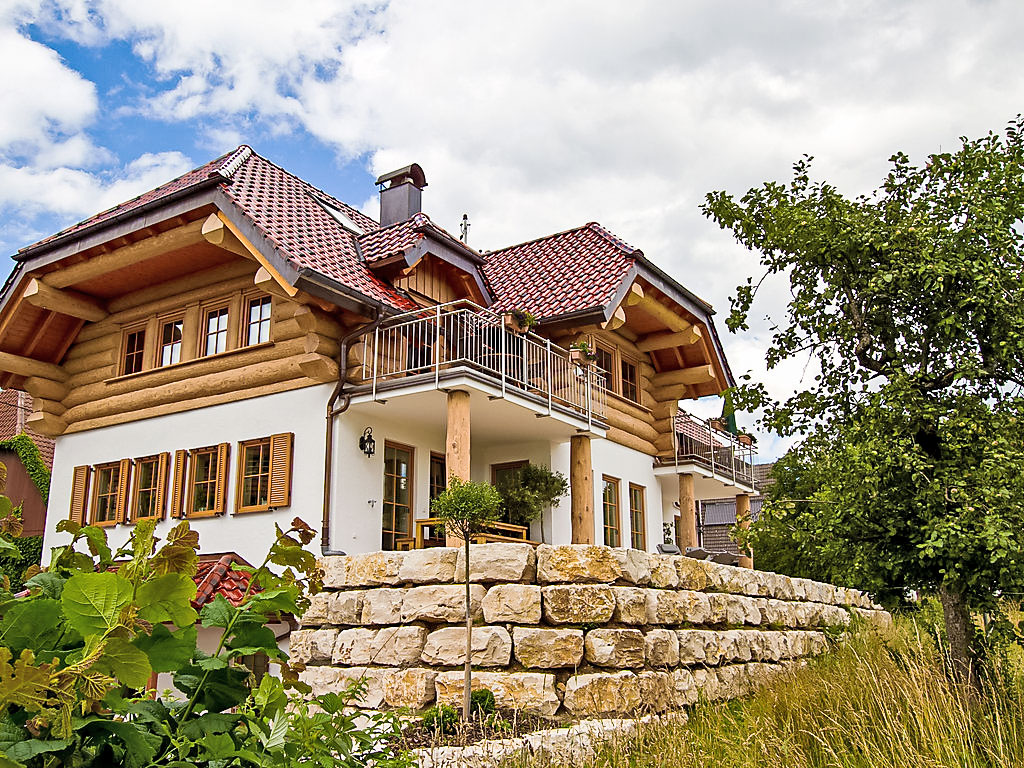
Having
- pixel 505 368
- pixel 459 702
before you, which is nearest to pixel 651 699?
pixel 459 702

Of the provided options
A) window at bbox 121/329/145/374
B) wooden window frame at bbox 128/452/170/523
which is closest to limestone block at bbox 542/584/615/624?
wooden window frame at bbox 128/452/170/523

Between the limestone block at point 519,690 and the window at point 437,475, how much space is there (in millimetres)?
6152

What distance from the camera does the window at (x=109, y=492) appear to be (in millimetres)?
15266

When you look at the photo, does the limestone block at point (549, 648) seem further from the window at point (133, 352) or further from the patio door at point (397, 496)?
the window at point (133, 352)

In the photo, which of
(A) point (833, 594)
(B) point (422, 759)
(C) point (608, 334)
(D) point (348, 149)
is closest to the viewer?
(B) point (422, 759)

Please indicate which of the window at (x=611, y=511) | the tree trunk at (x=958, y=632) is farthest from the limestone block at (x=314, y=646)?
the window at (x=611, y=511)

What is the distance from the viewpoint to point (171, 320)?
15.6 meters

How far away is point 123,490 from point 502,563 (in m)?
8.90

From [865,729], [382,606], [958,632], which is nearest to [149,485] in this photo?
[382,606]

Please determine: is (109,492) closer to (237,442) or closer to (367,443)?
(237,442)

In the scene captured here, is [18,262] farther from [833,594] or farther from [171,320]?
[833,594]

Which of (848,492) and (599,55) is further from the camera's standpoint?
(599,55)

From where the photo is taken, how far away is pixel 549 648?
8719 mm

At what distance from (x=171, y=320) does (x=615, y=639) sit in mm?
10427
